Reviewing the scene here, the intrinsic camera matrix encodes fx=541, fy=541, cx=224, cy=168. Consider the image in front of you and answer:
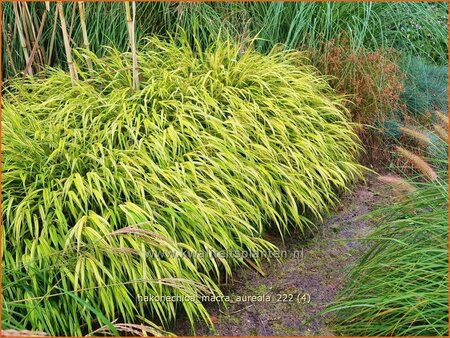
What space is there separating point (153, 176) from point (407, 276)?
1.15 meters

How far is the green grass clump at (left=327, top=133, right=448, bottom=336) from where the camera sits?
6.19 feet

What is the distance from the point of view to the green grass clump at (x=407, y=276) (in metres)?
1.89

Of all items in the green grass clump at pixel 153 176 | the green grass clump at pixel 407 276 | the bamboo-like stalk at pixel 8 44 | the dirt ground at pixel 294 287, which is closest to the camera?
the green grass clump at pixel 407 276

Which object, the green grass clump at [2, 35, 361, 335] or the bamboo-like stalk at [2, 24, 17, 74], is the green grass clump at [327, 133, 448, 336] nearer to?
the green grass clump at [2, 35, 361, 335]

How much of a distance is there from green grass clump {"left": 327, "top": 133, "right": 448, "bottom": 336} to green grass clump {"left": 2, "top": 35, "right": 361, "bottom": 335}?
23.0 inches

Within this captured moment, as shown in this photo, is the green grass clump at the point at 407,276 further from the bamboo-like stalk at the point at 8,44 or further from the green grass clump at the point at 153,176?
the bamboo-like stalk at the point at 8,44

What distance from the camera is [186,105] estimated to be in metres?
2.83

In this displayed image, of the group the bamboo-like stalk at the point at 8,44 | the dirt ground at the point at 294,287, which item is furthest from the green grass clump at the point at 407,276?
the bamboo-like stalk at the point at 8,44

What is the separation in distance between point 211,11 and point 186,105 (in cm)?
131

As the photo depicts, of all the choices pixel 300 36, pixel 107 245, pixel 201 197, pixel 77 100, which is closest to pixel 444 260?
pixel 201 197

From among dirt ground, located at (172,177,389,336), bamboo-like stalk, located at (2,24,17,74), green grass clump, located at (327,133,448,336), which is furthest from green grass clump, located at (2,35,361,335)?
green grass clump, located at (327,133,448,336)

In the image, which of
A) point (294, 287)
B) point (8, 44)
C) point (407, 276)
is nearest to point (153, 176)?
point (294, 287)

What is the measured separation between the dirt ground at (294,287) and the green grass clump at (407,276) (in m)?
0.20

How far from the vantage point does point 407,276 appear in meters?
1.92
